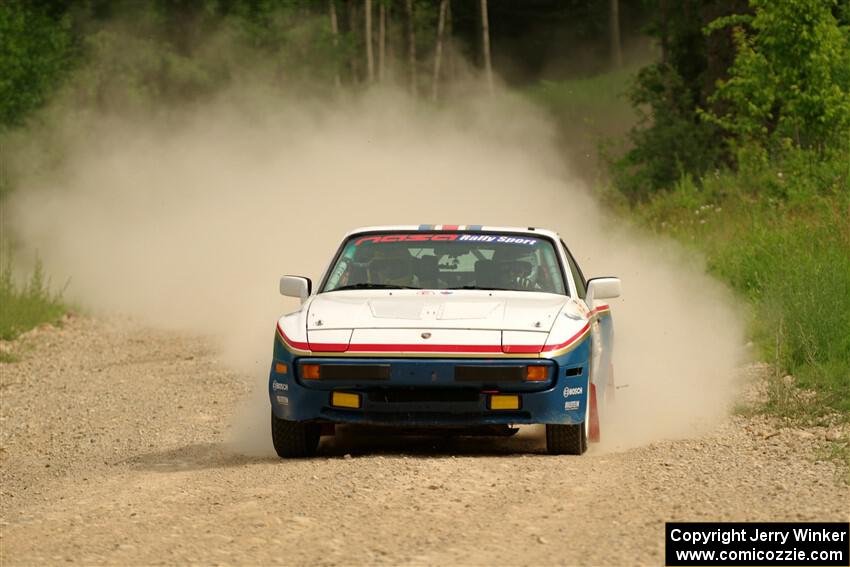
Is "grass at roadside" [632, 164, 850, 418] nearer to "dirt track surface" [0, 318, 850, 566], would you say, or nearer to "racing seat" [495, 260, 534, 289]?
"dirt track surface" [0, 318, 850, 566]

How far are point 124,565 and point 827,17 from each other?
17.6 meters

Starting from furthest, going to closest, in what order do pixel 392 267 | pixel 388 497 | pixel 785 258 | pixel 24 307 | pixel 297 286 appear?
pixel 24 307 < pixel 785 258 < pixel 392 267 < pixel 297 286 < pixel 388 497

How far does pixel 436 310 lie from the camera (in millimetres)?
9617

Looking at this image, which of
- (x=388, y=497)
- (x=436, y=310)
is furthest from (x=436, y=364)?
(x=388, y=497)

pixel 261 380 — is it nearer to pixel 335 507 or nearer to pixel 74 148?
pixel 335 507

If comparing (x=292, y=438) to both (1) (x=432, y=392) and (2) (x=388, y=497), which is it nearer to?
(1) (x=432, y=392)

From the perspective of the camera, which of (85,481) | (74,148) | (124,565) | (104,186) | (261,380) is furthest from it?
(74,148)

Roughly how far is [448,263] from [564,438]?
168 cm

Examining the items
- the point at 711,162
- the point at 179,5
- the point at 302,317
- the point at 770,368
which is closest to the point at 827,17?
the point at 711,162

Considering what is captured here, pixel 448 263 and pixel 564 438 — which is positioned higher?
pixel 448 263

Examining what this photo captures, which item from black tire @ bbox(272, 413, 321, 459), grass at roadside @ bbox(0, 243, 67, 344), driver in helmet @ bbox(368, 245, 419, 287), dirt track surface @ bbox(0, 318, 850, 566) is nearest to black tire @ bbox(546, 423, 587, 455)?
dirt track surface @ bbox(0, 318, 850, 566)

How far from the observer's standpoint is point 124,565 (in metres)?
6.77

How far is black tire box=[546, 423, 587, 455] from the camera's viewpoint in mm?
9422

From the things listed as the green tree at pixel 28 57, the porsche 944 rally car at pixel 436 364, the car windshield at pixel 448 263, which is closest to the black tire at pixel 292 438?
the porsche 944 rally car at pixel 436 364
